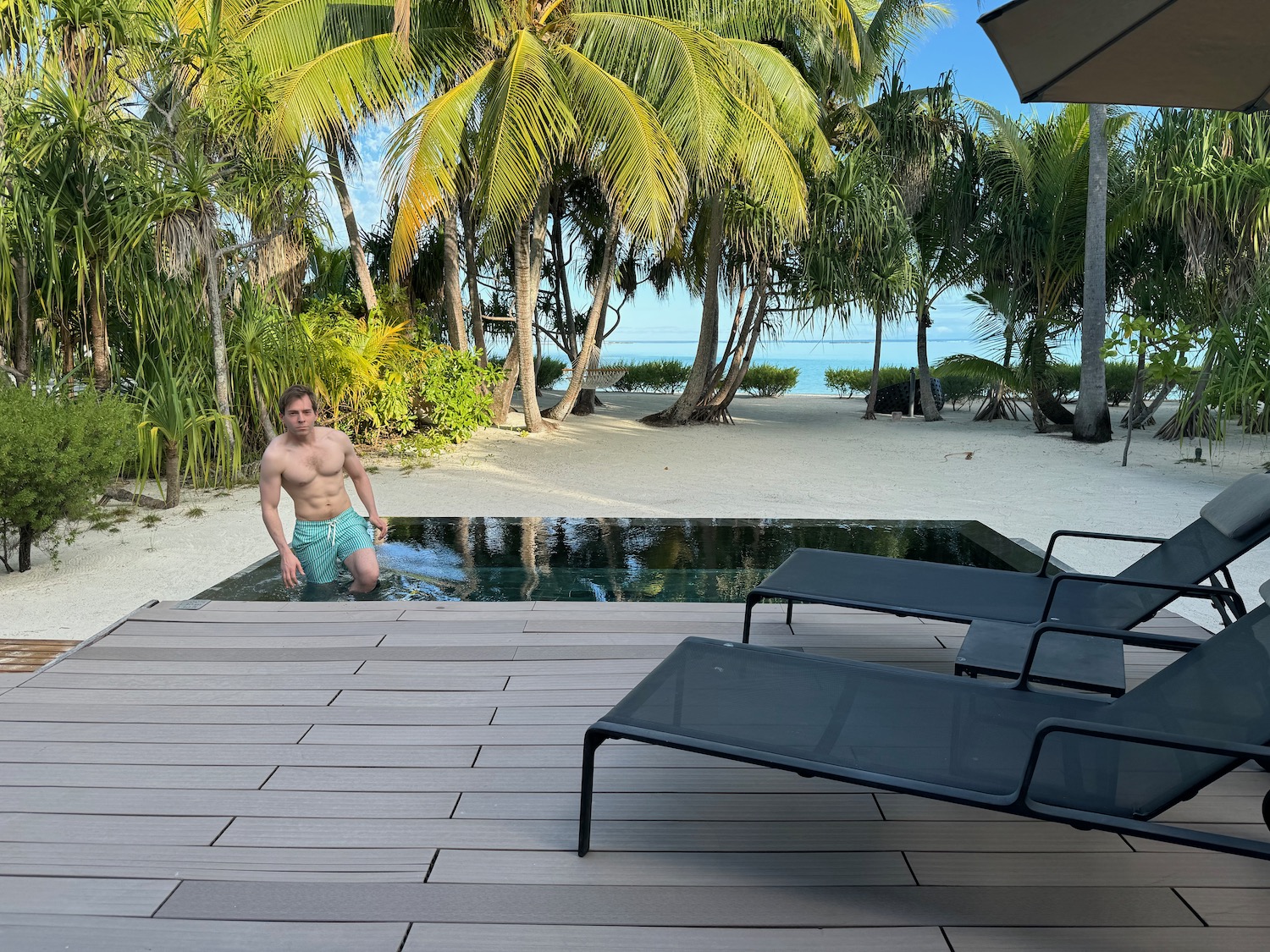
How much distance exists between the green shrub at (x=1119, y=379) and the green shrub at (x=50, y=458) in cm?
1828

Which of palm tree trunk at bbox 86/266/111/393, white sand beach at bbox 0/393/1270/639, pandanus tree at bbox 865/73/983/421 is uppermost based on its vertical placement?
pandanus tree at bbox 865/73/983/421

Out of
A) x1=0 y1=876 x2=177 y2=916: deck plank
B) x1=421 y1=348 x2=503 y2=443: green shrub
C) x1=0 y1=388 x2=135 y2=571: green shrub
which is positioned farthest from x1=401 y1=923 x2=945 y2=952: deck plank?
x1=421 y1=348 x2=503 y2=443: green shrub

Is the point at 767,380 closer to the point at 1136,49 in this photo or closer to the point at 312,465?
the point at 312,465

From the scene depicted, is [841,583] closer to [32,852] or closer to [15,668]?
[32,852]

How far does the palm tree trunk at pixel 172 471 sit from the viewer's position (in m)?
7.96

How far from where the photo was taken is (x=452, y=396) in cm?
1109

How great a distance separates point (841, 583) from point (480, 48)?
35.3 ft

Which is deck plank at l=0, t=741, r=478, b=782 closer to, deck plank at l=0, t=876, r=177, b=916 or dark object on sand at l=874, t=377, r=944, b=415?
deck plank at l=0, t=876, r=177, b=916

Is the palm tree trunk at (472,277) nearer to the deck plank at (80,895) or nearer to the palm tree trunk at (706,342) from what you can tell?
the palm tree trunk at (706,342)

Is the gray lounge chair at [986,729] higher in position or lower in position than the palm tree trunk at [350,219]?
lower

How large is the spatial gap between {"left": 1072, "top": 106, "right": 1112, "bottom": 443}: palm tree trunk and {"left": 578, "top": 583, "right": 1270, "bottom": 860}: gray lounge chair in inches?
433

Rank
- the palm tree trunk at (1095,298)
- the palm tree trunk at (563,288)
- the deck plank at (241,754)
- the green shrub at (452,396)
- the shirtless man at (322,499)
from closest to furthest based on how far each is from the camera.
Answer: the deck plank at (241,754) < the shirtless man at (322,499) < the green shrub at (452,396) < the palm tree trunk at (1095,298) < the palm tree trunk at (563,288)

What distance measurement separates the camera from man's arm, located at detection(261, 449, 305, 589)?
13.4ft

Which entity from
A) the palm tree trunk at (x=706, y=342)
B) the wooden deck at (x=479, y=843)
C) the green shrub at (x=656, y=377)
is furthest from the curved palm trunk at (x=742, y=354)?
the wooden deck at (x=479, y=843)
